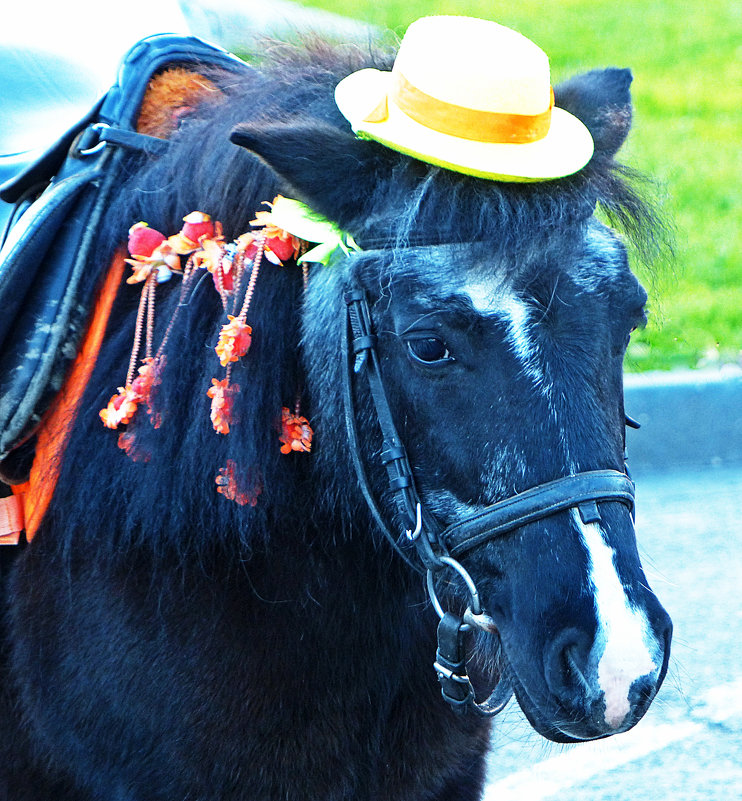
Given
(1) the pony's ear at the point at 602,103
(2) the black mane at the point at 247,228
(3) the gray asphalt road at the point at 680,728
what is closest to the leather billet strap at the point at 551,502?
(2) the black mane at the point at 247,228

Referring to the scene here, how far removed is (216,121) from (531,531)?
1013mm

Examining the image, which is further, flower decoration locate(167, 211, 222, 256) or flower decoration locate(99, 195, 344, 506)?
flower decoration locate(167, 211, 222, 256)

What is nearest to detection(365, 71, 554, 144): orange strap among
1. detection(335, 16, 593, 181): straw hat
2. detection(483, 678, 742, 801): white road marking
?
detection(335, 16, 593, 181): straw hat

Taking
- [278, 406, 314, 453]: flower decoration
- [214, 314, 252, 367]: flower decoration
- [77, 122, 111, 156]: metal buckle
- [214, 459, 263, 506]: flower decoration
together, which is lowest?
[214, 459, 263, 506]: flower decoration

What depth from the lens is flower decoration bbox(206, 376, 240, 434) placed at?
1828 mm

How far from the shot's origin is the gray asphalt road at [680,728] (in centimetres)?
302

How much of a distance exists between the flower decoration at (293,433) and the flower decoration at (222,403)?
3.8 inches

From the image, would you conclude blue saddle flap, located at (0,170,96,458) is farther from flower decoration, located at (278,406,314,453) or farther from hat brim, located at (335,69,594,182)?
hat brim, located at (335,69,594,182)

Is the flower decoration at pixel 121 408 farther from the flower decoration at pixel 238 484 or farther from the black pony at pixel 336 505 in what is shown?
the flower decoration at pixel 238 484

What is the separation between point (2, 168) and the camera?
7.53 feet

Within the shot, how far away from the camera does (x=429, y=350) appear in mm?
1646

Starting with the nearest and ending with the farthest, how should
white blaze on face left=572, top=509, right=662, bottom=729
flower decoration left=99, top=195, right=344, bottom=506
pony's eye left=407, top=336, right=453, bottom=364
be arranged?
white blaze on face left=572, top=509, right=662, bottom=729 → pony's eye left=407, top=336, right=453, bottom=364 → flower decoration left=99, top=195, right=344, bottom=506

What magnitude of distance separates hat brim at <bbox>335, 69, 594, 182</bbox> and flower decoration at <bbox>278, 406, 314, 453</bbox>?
514 millimetres

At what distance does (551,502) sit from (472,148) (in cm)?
59
